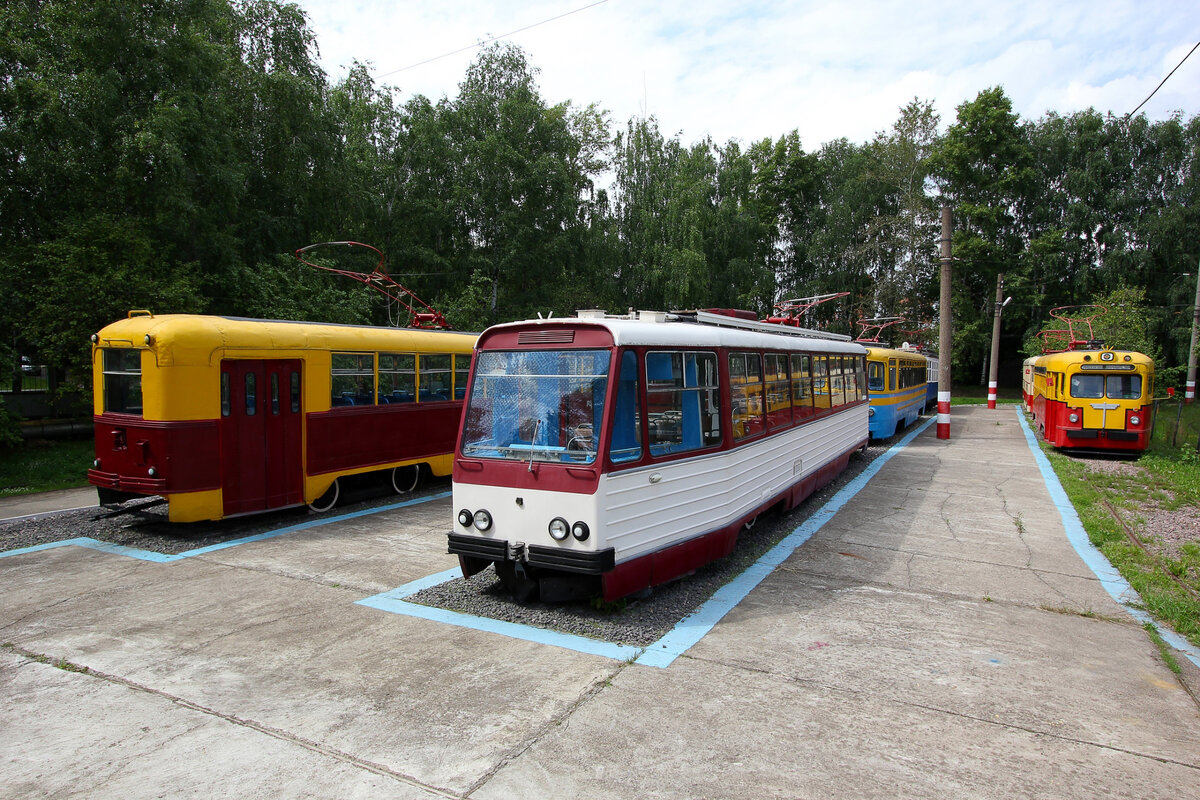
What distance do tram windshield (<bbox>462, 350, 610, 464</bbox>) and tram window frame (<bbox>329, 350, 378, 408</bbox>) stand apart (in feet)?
14.2

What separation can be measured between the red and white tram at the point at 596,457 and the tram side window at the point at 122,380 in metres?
4.77

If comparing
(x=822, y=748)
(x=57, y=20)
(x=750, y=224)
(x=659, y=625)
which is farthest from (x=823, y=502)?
(x=750, y=224)

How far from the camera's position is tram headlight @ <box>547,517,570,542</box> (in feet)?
17.1

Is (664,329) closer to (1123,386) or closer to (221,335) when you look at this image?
(221,335)

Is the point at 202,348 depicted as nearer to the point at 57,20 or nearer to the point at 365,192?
the point at 57,20

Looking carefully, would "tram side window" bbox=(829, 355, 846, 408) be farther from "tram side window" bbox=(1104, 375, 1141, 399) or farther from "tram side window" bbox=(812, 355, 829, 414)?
"tram side window" bbox=(1104, 375, 1141, 399)

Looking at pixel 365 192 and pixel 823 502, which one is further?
pixel 365 192

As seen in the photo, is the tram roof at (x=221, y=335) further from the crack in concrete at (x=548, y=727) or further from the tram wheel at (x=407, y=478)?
the crack in concrete at (x=548, y=727)

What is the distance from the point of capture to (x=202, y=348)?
800 cm

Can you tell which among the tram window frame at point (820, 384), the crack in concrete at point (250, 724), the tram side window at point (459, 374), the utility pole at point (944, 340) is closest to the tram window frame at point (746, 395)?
the tram window frame at point (820, 384)

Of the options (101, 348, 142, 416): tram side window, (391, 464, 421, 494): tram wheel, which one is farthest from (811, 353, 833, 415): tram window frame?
(101, 348, 142, 416): tram side window

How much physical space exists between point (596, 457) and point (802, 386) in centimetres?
497

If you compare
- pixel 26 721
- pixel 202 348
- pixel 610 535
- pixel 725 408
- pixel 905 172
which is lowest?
pixel 26 721

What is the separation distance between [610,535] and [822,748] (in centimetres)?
208
